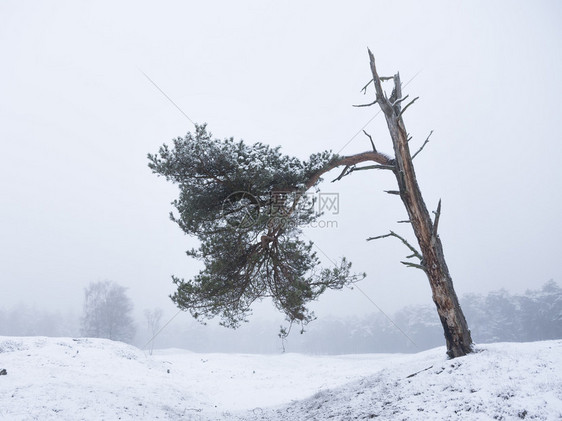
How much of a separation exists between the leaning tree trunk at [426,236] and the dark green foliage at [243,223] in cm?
210

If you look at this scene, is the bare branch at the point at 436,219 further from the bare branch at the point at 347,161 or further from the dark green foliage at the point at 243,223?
the dark green foliage at the point at 243,223

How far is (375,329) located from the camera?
262 ft

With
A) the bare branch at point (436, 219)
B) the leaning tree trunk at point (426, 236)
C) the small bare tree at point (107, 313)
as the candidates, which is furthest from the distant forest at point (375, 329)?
the bare branch at point (436, 219)

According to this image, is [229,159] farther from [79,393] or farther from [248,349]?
[248,349]

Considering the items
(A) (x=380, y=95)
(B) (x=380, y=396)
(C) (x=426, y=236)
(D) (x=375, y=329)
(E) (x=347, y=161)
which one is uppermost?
(A) (x=380, y=95)

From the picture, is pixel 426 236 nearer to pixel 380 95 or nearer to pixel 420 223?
pixel 420 223

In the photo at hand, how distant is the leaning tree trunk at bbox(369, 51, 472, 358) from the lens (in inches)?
284

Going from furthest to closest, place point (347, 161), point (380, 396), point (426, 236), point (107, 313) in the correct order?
point (107, 313) < point (347, 161) < point (426, 236) < point (380, 396)

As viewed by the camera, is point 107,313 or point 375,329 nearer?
point 107,313

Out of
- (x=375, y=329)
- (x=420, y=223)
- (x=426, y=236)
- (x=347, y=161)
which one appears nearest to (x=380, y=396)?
(x=426, y=236)

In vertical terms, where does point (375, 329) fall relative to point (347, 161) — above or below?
below

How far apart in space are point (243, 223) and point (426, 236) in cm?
512

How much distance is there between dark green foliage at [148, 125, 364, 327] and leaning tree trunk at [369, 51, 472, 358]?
2101 mm

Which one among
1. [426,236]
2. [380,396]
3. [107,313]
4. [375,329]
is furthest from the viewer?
[375,329]
